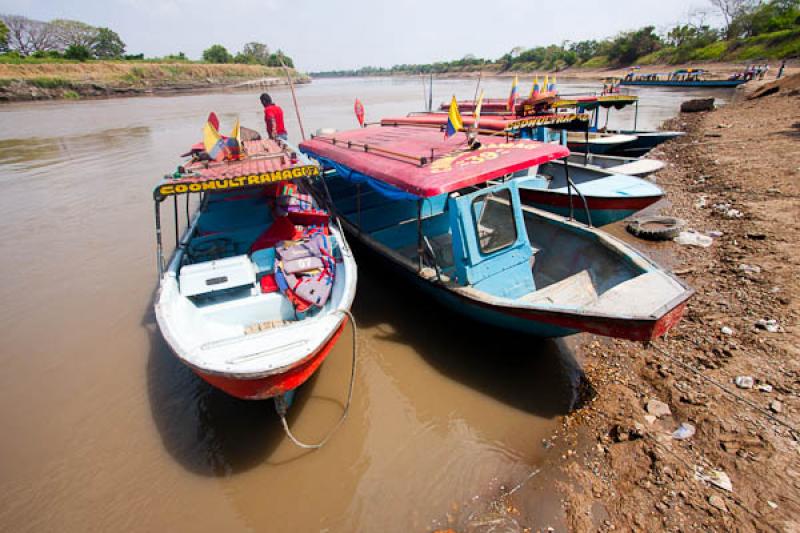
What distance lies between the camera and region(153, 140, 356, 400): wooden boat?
3809 millimetres

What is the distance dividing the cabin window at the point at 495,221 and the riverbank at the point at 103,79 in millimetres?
31861

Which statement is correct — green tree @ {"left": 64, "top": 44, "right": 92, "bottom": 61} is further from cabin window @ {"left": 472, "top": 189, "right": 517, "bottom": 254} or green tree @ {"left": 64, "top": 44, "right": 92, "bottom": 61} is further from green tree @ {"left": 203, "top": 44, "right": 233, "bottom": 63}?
cabin window @ {"left": 472, "top": 189, "right": 517, "bottom": 254}

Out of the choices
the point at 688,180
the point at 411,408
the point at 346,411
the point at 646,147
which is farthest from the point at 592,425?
the point at 646,147

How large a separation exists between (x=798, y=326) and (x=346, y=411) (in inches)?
231

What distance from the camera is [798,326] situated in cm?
479

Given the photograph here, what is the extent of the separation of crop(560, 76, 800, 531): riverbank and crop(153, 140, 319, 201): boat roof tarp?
4863mm

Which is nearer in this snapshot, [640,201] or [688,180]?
[640,201]

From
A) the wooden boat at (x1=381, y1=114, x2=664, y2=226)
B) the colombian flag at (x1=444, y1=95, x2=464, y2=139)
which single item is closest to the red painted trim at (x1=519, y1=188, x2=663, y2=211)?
the wooden boat at (x1=381, y1=114, x2=664, y2=226)

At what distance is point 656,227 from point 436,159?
626cm

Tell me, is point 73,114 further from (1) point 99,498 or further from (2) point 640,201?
(2) point 640,201

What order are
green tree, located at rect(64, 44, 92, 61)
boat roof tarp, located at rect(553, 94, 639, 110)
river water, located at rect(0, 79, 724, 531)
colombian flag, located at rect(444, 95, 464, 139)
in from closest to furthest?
river water, located at rect(0, 79, 724, 531), colombian flag, located at rect(444, 95, 464, 139), boat roof tarp, located at rect(553, 94, 639, 110), green tree, located at rect(64, 44, 92, 61)

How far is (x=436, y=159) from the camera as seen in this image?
5.36 m

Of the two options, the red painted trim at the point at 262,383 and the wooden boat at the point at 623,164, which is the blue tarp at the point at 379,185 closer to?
the red painted trim at the point at 262,383

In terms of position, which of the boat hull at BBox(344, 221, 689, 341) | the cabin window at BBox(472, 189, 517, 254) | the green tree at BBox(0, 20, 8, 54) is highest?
the green tree at BBox(0, 20, 8, 54)
